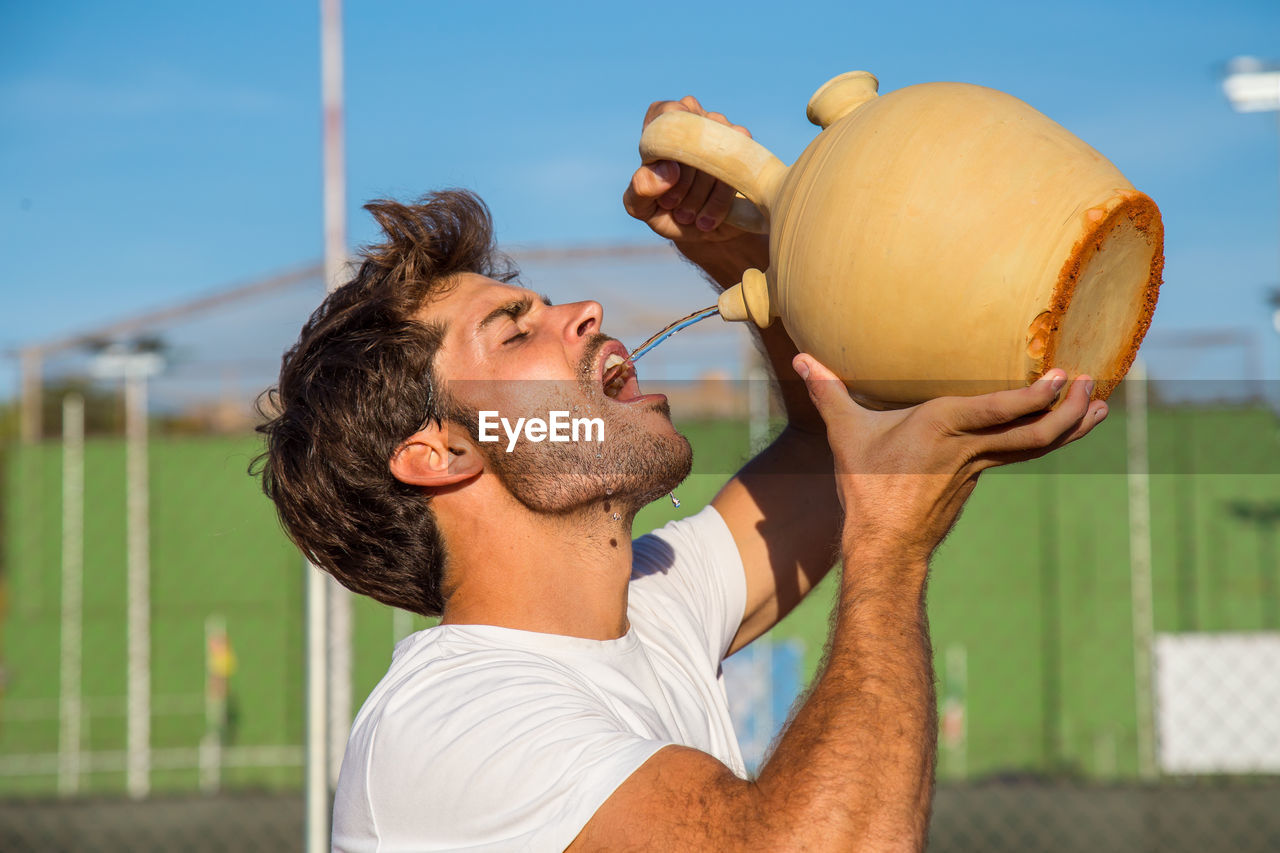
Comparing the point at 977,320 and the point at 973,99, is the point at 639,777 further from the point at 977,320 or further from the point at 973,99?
the point at 973,99

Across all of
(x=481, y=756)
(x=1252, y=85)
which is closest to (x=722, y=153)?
(x=481, y=756)

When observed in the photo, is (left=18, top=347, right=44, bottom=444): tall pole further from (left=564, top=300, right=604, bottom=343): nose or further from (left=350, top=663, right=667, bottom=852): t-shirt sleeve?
(left=350, top=663, right=667, bottom=852): t-shirt sleeve

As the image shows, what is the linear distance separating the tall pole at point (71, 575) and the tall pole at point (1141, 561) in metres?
7.12

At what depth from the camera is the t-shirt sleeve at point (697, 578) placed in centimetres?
181

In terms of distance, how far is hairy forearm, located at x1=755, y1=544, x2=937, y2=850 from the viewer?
1.04 metres

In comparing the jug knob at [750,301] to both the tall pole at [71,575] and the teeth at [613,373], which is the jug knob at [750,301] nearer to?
the teeth at [613,373]

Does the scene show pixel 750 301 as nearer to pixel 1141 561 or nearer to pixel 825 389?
pixel 825 389

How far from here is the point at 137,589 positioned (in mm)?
7562

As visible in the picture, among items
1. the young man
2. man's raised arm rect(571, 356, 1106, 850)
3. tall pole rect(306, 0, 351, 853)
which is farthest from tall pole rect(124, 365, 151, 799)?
man's raised arm rect(571, 356, 1106, 850)

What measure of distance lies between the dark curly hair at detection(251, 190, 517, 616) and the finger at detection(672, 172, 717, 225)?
381 millimetres

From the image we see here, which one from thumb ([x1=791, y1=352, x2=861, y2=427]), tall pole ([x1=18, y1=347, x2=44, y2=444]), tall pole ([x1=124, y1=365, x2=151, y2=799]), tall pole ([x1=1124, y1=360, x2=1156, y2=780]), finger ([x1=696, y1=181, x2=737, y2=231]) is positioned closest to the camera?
thumb ([x1=791, y1=352, x2=861, y2=427])

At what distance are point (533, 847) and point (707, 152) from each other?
0.87 m

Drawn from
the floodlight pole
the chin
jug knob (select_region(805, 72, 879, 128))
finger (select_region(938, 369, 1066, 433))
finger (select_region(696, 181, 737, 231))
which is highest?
the floodlight pole

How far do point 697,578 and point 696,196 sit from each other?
2.09 ft
